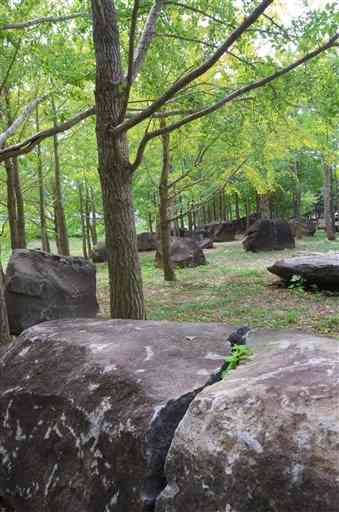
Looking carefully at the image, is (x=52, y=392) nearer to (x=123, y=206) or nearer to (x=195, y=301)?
(x=123, y=206)

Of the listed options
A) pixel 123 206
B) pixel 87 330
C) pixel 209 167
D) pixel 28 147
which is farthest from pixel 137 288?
pixel 209 167

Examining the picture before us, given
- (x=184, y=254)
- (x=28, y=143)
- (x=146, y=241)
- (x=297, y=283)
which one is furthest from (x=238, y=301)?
(x=146, y=241)

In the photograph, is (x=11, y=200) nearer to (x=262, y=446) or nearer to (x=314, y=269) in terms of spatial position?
(x=314, y=269)

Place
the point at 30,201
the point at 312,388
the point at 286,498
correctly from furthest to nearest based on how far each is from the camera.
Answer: the point at 30,201 < the point at 312,388 < the point at 286,498

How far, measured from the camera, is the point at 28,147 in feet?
20.2

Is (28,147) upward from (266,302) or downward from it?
upward

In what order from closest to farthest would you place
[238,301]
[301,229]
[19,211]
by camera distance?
[238,301], [19,211], [301,229]

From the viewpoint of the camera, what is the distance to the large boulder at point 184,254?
1580cm

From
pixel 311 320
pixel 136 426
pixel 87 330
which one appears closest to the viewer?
pixel 136 426

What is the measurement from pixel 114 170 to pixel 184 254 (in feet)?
35.2

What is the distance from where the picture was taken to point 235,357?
2781 mm

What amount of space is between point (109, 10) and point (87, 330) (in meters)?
4.08

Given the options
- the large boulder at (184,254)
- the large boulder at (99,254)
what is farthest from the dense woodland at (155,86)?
the large boulder at (99,254)

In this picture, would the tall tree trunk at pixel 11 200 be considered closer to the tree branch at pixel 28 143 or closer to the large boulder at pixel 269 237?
the tree branch at pixel 28 143
